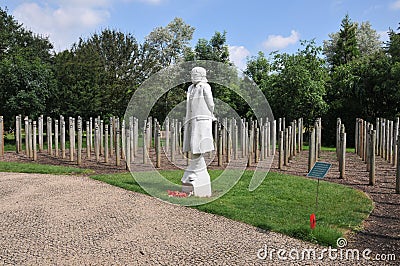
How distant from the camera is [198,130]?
9.64m

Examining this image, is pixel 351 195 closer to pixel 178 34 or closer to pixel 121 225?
pixel 121 225

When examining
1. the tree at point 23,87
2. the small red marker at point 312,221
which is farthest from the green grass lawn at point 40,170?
the tree at point 23,87

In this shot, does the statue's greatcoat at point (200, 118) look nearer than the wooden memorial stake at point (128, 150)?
Yes

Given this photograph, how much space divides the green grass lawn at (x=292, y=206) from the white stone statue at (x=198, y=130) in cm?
71

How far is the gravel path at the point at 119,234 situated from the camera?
19.7 ft

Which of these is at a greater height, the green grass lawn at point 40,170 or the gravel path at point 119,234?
the green grass lawn at point 40,170

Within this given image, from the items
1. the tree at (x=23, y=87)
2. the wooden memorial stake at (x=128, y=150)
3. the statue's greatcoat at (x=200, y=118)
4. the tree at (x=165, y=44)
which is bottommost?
the wooden memorial stake at (x=128, y=150)

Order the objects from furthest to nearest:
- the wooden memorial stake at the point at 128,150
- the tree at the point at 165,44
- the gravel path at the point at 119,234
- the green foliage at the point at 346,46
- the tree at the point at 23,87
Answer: the green foliage at the point at 346,46
the tree at the point at 165,44
the tree at the point at 23,87
the wooden memorial stake at the point at 128,150
the gravel path at the point at 119,234

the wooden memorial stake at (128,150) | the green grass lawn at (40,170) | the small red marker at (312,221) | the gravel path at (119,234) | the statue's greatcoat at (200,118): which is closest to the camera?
the gravel path at (119,234)

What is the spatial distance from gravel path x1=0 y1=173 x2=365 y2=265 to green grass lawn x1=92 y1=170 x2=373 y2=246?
34 centimetres

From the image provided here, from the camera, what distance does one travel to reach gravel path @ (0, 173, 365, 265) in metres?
6.00

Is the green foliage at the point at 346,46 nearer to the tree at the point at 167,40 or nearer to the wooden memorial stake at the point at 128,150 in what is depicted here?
the tree at the point at 167,40

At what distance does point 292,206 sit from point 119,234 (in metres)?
3.88

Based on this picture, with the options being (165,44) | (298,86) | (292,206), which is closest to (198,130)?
(292,206)
